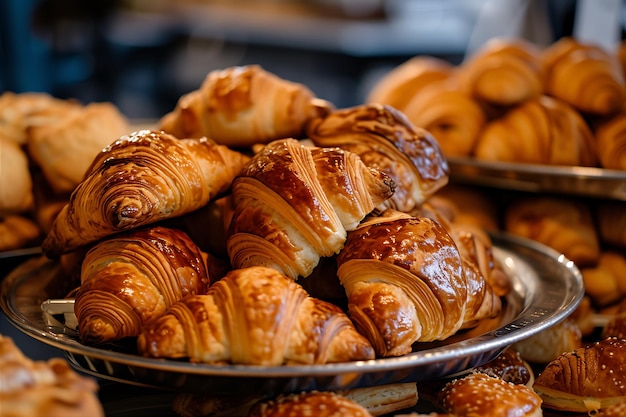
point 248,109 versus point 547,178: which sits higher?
point 248,109

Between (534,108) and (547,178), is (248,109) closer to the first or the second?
(547,178)

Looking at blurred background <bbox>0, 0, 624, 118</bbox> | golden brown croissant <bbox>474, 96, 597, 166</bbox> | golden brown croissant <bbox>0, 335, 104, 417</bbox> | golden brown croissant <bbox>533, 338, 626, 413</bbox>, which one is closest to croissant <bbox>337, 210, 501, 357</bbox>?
golden brown croissant <bbox>533, 338, 626, 413</bbox>

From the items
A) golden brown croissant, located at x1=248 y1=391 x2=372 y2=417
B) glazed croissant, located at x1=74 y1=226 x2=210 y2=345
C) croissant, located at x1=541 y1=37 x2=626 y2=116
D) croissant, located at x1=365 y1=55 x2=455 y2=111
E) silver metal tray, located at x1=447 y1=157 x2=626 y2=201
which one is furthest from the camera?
croissant, located at x1=365 y1=55 x2=455 y2=111

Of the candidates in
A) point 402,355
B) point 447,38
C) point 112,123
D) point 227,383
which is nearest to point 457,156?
point 112,123

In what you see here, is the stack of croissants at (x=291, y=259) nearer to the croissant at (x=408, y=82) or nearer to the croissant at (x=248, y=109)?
the croissant at (x=248, y=109)

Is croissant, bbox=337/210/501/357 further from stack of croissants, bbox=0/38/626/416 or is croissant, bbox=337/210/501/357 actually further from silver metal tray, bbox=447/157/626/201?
silver metal tray, bbox=447/157/626/201

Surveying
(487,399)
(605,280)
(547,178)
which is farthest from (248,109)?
(605,280)
